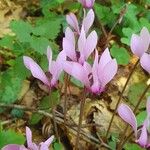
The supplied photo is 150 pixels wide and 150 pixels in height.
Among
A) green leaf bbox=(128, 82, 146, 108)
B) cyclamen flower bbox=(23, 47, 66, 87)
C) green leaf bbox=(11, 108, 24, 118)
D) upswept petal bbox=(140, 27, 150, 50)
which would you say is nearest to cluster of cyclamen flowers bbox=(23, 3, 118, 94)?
cyclamen flower bbox=(23, 47, 66, 87)

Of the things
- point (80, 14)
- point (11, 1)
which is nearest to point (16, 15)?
point (11, 1)

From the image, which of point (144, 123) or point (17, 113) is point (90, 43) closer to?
point (144, 123)

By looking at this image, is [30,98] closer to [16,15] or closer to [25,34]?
[25,34]

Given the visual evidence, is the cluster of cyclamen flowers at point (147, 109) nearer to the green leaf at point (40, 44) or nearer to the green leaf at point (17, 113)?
the green leaf at point (40, 44)

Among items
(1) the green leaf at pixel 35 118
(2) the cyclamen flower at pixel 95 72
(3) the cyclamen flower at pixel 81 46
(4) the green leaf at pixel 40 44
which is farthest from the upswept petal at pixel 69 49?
(1) the green leaf at pixel 35 118

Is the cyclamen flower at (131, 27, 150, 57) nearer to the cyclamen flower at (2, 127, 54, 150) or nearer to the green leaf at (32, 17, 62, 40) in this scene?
the cyclamen flower at (2, 127, 54, 150)

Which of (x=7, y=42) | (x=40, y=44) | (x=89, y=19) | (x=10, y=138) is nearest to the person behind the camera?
(x=89, y=19)

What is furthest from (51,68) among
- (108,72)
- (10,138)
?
(10,138)
